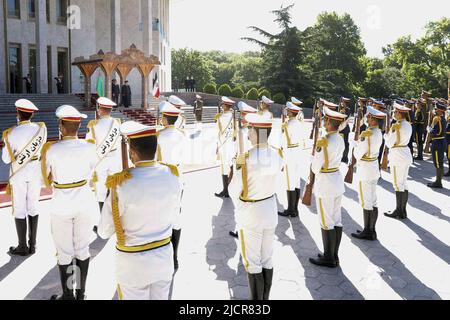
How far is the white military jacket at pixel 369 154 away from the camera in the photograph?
6664mm

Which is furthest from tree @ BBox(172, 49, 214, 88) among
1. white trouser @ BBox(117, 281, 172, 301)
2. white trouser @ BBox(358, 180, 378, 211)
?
white trouser @ BBox(117, 281, 172, 301)

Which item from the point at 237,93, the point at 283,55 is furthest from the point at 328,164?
the point at 283,55

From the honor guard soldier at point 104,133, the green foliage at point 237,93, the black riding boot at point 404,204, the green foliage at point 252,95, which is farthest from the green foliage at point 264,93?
the honor guard soldier at point 104,133

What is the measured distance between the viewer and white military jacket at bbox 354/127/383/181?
6.66 metres

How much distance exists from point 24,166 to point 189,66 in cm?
6866

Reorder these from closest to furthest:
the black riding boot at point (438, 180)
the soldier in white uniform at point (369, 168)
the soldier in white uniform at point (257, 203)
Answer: the soldier in white uniform at point (257, 203) < the soldier in white uniform at point (369, 168) < the black riding boot at point (438, 180)

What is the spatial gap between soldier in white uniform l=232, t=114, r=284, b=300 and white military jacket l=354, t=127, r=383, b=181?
2.83 m

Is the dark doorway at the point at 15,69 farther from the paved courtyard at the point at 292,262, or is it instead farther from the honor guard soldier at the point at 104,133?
the honor guard soldier at the point at 104,133

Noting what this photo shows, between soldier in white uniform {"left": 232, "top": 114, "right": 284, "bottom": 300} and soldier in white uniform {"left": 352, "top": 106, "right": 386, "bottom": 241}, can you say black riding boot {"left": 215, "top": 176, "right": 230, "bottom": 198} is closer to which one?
soldier in white uniform {"left": 352, "top": 106, "right": 386, "bottom": 241}

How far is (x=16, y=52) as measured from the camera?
84.2 feet

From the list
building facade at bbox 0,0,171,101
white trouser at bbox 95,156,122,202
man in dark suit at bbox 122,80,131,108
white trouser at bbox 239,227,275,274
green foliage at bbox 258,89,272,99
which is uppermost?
building facade at bbox 0,0,171,101

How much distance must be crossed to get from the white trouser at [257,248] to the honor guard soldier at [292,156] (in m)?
3.61

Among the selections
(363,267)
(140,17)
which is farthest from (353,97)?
(363,267)

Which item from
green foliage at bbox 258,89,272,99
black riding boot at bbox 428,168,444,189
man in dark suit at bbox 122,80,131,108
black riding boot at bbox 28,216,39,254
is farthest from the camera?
green foliage at bbox 258,89,272,99
